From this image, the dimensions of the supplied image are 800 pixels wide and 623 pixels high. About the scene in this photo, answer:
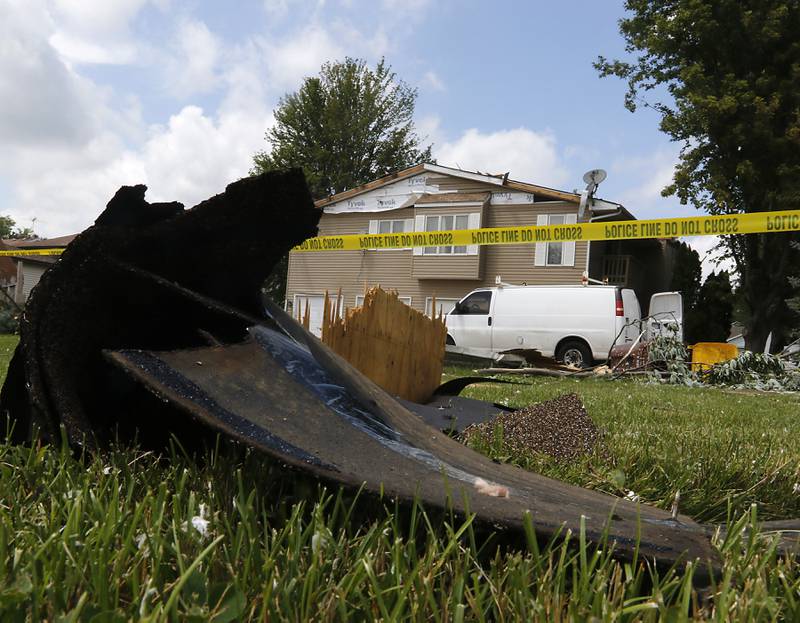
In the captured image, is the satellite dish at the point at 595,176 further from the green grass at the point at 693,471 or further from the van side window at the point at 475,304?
the green grass at the point at 693,471

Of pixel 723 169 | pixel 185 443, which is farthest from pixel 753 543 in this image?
pixel 723 169

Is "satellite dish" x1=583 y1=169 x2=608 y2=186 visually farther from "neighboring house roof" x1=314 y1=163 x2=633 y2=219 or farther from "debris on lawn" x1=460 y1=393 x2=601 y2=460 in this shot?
"debris on lawn" x1=460 y1=393 x2=601 y2=460

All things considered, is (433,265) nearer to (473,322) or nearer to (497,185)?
(497,185)

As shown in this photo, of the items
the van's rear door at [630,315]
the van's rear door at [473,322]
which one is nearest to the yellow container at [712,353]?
the van's rear door at [630,315]

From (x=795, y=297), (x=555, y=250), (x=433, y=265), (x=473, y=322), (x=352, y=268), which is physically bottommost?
(x=473, y=322)

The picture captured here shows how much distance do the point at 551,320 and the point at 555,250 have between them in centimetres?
620

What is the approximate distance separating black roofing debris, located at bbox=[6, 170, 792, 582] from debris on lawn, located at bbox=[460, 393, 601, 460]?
678 millimetres

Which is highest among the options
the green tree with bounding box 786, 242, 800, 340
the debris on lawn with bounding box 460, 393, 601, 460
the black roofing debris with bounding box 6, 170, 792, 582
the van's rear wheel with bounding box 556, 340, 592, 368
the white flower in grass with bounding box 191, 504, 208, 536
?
the green tree with bounding box 786, 242, 800, 340

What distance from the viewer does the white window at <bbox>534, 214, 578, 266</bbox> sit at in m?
22.0

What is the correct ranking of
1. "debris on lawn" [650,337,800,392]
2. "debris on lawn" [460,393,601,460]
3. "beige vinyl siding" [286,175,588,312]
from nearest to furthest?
1. "debris on lawn" [460,393,601,460]
2. "debris on lawn" [650,337,800,392]
3. "beige vinyl siding" [286,175,588,312]

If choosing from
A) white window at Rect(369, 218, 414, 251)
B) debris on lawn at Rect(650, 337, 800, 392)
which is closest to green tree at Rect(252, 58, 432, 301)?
white window at Rect(369, 218, 414, 251)

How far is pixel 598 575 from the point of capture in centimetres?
106

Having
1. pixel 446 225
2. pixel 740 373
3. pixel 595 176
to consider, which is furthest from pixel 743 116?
pixel 740 373

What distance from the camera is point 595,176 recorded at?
818 inches
